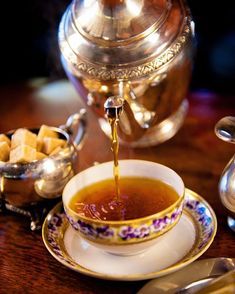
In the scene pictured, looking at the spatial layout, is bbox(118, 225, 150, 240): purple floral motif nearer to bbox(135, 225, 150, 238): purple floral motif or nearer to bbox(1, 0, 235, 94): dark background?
bbox(135, 225, 150, 238): purple floral motif

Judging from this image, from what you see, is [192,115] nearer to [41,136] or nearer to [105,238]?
[41,136]

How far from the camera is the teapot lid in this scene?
0.99 meters

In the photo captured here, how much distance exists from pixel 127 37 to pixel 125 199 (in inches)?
13.5

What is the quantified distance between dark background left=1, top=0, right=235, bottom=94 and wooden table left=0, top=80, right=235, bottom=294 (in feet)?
1.02

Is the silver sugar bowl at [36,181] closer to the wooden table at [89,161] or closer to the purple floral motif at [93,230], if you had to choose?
the wooden table at [89,161]

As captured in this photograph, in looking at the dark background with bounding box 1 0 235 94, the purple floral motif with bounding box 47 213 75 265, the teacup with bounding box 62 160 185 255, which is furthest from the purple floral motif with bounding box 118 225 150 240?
the dark background with bounding box 1 0 235 94

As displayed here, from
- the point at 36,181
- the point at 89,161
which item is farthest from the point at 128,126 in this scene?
the point at 36,181

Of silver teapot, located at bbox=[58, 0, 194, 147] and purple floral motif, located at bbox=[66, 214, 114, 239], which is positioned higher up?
silver teapot, located at bbox=[58, 0, 194, 147]

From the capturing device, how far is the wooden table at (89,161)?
31.3 inches

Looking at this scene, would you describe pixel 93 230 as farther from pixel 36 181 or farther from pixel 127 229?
pixel 36 181

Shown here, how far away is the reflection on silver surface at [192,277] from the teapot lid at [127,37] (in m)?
0.42

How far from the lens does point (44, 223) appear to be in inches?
A: 35.3

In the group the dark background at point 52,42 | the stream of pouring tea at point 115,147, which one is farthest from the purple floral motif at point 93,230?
the dark background at point 52,42

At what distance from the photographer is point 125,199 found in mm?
855
